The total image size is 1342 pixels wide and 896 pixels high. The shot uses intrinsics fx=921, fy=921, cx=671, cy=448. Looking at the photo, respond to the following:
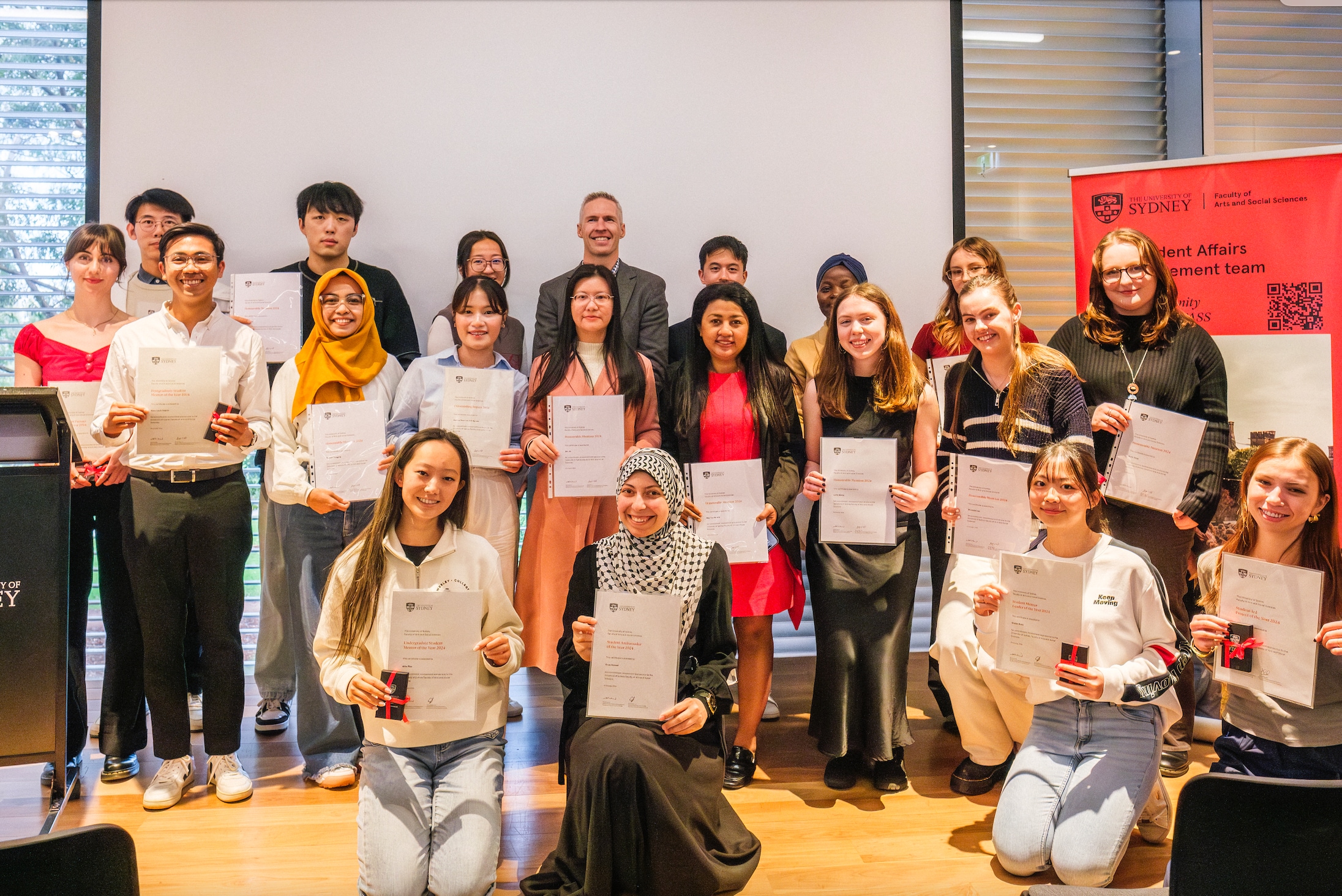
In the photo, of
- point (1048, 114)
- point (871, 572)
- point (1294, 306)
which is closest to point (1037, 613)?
Result: point (871, 572)

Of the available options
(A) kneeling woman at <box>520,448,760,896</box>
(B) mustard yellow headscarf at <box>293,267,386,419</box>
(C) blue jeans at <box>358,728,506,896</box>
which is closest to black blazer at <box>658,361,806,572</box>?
(A) kneeling woman at <box>520,448,760,896</box>

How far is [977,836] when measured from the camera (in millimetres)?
2963

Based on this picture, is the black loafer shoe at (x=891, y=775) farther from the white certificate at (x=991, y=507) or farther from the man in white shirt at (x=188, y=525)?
the man in white shirt at (x=188, y=525)

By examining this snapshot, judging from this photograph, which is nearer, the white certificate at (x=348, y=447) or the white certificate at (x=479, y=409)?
the white certificate at (x=348, y=447)

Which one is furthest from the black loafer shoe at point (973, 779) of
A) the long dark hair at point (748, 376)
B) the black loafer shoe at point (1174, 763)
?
the long dark hair at point (748, 376)

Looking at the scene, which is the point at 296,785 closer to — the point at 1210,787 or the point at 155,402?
the point at 155,402

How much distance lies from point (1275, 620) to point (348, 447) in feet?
9.49

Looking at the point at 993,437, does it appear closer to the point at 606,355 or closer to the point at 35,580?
the point at 606,355

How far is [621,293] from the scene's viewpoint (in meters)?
4.17

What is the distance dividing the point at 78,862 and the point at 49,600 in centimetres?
201

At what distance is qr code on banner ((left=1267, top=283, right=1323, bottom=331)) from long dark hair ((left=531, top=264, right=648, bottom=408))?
8.77ft

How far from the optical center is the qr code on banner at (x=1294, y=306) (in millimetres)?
3830

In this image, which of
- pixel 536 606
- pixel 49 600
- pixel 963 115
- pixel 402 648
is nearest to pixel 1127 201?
pixel 963 115

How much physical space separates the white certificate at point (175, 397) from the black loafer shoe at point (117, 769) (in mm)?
1198
